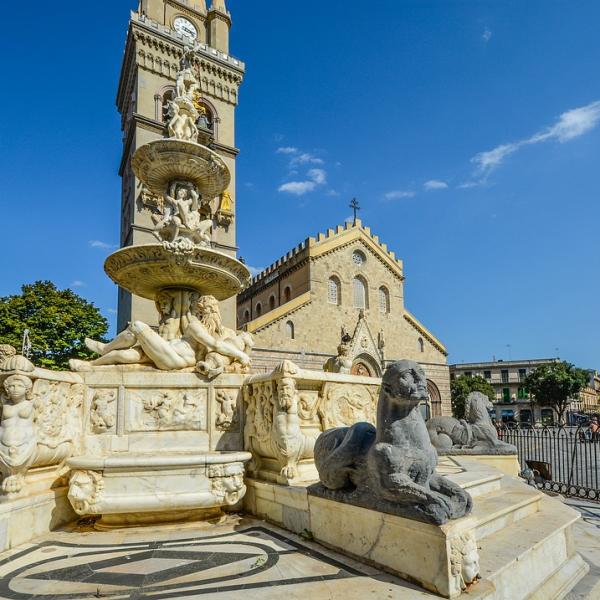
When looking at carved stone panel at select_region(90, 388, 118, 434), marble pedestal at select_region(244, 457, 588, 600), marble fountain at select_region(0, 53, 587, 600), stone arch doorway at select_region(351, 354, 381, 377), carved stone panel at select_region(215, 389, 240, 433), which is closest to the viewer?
marble pedestal at select_region(244, 457, 588, 600)

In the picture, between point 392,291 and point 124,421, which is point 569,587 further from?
point 392,291

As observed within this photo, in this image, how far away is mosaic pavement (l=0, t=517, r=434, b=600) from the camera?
3.22 m

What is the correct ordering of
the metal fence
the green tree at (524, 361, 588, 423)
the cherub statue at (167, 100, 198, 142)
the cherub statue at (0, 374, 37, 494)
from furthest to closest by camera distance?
1. the green tree at (524, 361, 588, 423)
2. the metal fence
3. the cherub statue at (167, 100, 198, 142)
4. the cherub statue at (0, 374, 37, 494)

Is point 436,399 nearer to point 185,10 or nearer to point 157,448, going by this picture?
point 157,448

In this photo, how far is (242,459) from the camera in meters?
5.14

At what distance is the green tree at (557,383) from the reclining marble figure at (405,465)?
59355mm

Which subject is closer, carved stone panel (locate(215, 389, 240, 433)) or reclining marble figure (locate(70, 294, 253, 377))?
carved stone panel (locate(215, 389, 240, 433))

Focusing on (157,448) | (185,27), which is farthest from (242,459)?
(185,27)

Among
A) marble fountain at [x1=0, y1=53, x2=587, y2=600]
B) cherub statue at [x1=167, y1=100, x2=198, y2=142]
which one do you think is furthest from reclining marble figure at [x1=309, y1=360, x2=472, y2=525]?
cherub statue at [x1=167, y1=100, x2=198, y2=142]

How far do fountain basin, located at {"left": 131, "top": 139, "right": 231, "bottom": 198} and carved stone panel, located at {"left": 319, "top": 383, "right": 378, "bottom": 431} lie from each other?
4832 millimetres

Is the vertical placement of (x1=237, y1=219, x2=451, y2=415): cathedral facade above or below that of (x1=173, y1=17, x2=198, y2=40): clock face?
below

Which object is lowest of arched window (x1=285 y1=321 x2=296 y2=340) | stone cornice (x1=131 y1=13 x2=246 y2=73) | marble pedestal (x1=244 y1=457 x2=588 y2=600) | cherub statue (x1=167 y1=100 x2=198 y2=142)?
marble pedestal (x1=244 y1=457 x2=588 y2=600)

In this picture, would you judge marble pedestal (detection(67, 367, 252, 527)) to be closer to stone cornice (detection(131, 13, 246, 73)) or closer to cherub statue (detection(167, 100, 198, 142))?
cherub statue (detection(167, 100, 198, 142))

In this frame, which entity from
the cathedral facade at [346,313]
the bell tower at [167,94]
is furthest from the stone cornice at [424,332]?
the bell tower at [167,94]
